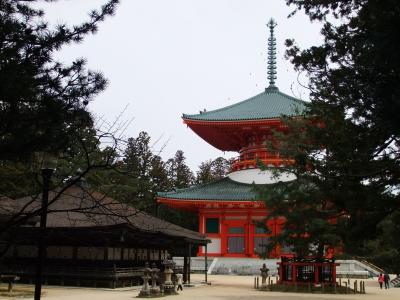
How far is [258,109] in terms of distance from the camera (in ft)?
136

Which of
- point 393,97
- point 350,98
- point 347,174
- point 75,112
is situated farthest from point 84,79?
point 347,174

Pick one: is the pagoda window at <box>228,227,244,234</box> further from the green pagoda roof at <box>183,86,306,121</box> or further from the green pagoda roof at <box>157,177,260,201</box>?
the green pagoda roof at <box>183,86,306,121</box>

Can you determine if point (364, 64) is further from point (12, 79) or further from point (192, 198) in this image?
point (192, 198)

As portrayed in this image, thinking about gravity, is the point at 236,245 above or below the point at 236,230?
below

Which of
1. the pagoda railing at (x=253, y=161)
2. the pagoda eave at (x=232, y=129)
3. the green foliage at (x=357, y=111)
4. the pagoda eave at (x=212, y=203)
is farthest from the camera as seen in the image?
the pagoda railing at (x=253, y=161)

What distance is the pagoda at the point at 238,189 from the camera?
37906mm

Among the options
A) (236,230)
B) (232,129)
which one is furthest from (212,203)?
(232,129)

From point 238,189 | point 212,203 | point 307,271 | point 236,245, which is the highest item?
point 238,189

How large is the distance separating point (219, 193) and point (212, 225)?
8.21 ft

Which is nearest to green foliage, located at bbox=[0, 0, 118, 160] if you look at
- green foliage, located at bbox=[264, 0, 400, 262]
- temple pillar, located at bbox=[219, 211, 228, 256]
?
green foliage, located at bbox=[264, 0, 400, 262]

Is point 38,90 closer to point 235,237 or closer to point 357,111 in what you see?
point 357,111

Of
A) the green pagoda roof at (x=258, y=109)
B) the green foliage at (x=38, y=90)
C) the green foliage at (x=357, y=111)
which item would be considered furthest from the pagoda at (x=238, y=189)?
the green foliage at (x=38, y=90)

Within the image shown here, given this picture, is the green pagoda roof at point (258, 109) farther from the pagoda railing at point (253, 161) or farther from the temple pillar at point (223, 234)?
the temple pillar at point (223, 234)

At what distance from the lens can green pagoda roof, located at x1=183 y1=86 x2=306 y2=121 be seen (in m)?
39.5
